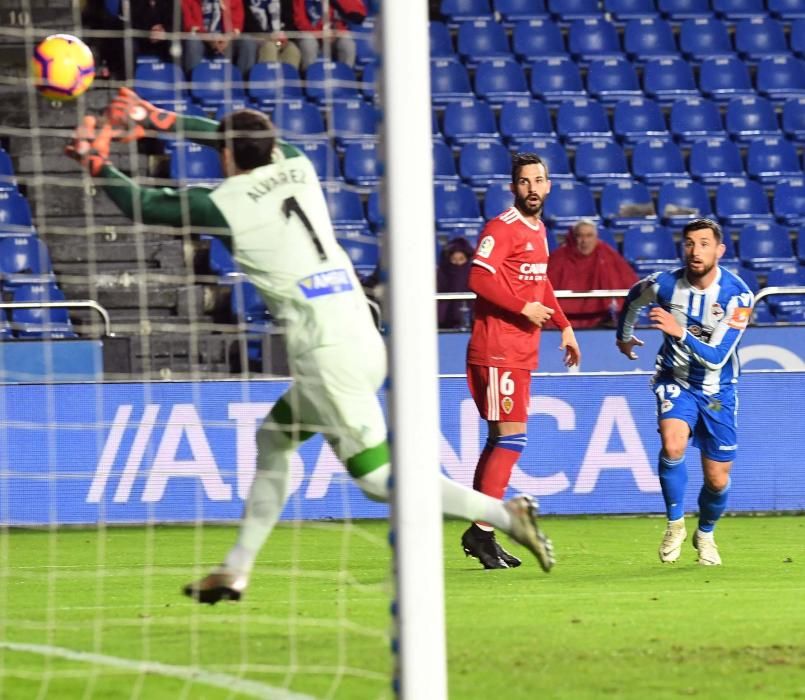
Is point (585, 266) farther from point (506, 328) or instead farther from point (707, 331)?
point (506, 328)

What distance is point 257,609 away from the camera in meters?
7.45

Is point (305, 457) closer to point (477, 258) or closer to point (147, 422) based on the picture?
point (147, 422)

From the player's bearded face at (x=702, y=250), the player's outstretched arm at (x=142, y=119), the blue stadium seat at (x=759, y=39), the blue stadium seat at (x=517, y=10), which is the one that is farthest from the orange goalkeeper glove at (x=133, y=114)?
the blue stadium seat at (x=759, y=39)

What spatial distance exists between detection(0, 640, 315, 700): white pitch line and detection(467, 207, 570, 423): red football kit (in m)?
3.29

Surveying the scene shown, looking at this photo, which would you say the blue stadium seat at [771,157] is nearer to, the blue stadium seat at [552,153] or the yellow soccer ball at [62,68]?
the blue stadium seat at [552,153]

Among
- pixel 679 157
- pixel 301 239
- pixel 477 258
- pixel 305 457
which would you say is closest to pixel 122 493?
pixel 305 457

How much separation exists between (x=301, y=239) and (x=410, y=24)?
2.05 meters

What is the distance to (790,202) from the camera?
1712 centimetres

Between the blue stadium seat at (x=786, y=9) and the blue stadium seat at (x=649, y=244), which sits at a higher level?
the blue stadium seat at (x=786, y=9)

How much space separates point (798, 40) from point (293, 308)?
44.5 feet

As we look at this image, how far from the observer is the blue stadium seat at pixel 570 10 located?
1862cm

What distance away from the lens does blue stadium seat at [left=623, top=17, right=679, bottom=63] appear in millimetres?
18500

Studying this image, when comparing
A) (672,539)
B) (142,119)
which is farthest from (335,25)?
(142,119)

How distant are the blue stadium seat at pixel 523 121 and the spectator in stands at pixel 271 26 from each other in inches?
87.1
